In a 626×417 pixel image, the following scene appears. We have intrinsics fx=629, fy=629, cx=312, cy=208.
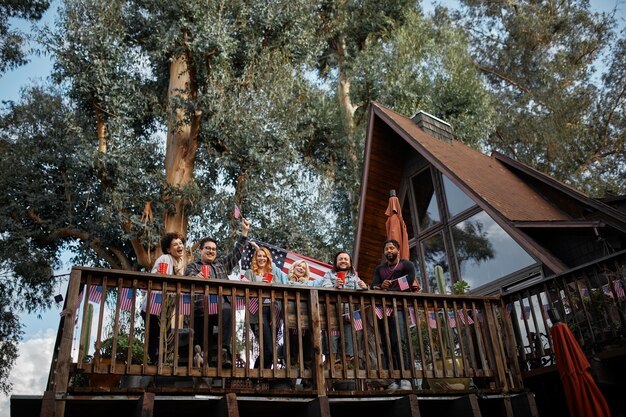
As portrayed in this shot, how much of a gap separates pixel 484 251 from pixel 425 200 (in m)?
1.98

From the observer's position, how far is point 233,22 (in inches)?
710

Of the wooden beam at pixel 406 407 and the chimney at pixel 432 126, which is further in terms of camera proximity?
the chimney at pixel 432 126

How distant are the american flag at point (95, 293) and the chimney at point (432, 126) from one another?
989cm

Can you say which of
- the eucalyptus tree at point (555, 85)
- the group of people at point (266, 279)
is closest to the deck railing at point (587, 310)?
the group of people at point (266, 279)

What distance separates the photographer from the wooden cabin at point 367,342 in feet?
15.9

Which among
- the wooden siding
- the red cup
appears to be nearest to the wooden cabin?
the red cup

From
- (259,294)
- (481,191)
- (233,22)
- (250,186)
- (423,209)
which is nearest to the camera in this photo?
(259,294)

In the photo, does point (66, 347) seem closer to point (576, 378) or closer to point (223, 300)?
point (223, 300)

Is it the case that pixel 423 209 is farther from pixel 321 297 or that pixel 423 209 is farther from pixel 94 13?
pixel 94 13

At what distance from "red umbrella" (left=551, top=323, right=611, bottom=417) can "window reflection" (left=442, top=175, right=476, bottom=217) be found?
209 inches

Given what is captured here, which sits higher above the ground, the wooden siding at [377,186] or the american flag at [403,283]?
the wooden siding at [377,186]

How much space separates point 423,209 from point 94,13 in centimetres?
1050

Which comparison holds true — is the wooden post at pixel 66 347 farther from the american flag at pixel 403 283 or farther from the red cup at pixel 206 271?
the american flag at pixel 403 283

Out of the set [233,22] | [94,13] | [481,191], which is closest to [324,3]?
[233,22]
